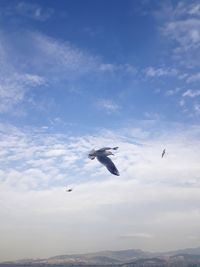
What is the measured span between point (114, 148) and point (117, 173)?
166cm

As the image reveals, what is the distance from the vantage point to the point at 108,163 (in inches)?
757

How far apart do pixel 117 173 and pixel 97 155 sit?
5.74 ft

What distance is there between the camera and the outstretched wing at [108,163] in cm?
1867

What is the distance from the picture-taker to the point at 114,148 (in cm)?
1753

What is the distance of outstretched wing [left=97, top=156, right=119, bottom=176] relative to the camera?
18.7m

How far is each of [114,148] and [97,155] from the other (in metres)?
2.15

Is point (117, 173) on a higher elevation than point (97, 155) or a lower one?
lower

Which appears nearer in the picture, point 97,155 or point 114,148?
point 114,148

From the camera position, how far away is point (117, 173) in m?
18.4
